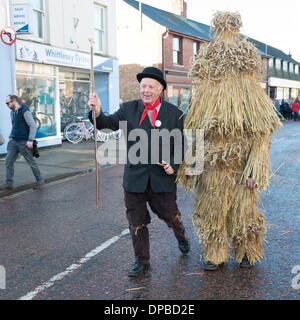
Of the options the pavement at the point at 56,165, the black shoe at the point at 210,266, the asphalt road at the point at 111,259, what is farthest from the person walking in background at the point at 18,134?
the black shoe at the point at 210,266

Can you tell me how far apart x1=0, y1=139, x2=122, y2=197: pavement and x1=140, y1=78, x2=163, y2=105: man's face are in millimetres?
4757

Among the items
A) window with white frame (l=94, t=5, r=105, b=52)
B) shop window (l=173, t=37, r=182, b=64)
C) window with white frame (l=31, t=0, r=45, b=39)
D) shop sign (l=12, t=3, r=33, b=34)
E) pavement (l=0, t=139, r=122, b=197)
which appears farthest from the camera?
shop window (l=173, t=37, r=182, b=64)

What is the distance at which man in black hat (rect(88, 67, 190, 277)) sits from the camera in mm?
3719

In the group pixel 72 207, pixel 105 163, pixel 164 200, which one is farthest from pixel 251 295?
pixel 105 163

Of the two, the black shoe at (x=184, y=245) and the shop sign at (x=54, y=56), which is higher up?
the shop sign at (x=54, y=56)

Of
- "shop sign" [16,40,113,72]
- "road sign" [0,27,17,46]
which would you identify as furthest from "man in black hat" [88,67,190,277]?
"shop sign" [16,40,113,72]

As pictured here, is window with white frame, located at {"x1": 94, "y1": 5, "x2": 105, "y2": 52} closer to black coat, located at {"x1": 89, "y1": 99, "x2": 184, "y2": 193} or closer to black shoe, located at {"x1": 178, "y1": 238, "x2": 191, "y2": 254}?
black coat, located at {"x1": 89, "y1": 99, "x2": 184, "y2": 193}

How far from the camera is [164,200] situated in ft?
12.6

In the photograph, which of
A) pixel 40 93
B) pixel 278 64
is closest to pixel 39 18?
pixel 40 93

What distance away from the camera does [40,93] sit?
14.4 metres

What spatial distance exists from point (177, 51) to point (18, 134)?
→ 19348 mm

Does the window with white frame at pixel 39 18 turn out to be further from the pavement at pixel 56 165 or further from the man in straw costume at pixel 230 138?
the man in straw costume at pixel 230 138

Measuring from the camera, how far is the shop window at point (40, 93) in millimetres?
13337

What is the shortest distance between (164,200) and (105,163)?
8008 mm
